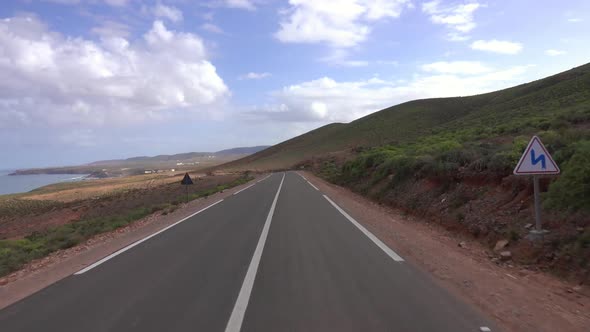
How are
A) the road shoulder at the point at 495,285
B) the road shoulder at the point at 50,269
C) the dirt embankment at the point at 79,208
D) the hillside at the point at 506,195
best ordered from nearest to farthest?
the road shoulder at the point at 495,285, the road shoulder at the point at 50,269, the hillside at the point at 506,195, the dirt embankment at the point at 79,208

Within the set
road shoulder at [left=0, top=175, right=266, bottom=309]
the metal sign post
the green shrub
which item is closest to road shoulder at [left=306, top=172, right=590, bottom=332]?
the metal sign post

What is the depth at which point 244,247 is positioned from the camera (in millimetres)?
10094

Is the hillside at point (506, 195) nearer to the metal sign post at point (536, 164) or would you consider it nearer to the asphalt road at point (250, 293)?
the metal sign post at point (536, 164)

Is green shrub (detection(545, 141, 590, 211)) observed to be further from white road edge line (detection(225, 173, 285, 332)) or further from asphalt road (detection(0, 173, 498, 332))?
white road edge line (detection(225, 173, 285, 332))

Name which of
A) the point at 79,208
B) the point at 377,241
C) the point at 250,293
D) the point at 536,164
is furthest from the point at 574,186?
the point at 79,208

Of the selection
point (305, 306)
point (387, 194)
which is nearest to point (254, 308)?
point (305, 306)

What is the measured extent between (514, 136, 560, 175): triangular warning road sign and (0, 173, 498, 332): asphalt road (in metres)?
2.97

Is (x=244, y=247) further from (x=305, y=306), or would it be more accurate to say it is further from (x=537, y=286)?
(x=537, y=286)

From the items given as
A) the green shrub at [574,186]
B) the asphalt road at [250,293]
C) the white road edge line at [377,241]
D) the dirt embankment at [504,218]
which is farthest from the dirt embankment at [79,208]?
the green shrub at [574,186]

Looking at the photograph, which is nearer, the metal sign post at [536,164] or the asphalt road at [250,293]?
the asphalt road at [250,293]

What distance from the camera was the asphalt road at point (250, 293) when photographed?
5.35m

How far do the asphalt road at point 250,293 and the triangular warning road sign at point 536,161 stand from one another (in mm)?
2969

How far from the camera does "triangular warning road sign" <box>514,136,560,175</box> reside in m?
8.64

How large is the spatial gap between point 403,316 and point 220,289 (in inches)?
106
